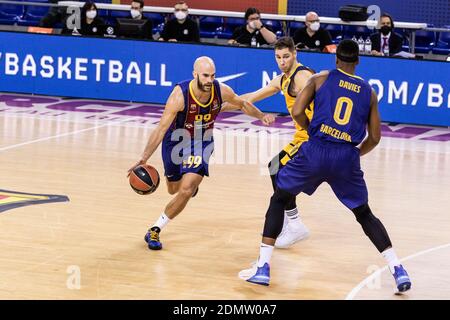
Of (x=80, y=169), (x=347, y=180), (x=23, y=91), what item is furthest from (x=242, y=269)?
(x=23, y=91)

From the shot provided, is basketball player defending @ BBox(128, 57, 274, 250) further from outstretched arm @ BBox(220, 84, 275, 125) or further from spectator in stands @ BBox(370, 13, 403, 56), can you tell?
spectator in stands @ BBox(370, 13, 403, 56)

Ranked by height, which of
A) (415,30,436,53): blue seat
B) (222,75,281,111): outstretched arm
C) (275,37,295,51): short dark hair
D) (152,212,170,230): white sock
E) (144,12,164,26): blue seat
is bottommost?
(152,212,170,230): white sock

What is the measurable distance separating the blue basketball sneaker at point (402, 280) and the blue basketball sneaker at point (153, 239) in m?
2.37

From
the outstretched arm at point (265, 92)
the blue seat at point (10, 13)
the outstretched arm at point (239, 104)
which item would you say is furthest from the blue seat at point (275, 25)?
the outstretched arm at point (239, 104)

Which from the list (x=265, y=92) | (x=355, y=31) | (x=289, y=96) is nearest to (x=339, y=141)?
(x=289, y=96)

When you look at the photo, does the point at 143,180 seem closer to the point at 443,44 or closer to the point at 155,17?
the point at 443,44

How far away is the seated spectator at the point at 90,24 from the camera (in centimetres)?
1944

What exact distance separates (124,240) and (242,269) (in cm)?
143

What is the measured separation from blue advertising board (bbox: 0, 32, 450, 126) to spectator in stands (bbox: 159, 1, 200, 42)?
663 mm

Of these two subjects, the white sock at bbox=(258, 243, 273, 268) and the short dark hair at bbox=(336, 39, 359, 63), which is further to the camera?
the white sock at bbox=(258, 243, 273, 268)

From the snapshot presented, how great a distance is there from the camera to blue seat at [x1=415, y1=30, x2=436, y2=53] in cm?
2056

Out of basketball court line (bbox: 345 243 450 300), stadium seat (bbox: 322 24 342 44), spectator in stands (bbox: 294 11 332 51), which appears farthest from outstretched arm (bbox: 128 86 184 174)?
stadium seat (bbox: 322 24 342 44)

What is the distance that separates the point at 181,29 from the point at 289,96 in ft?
32.4
